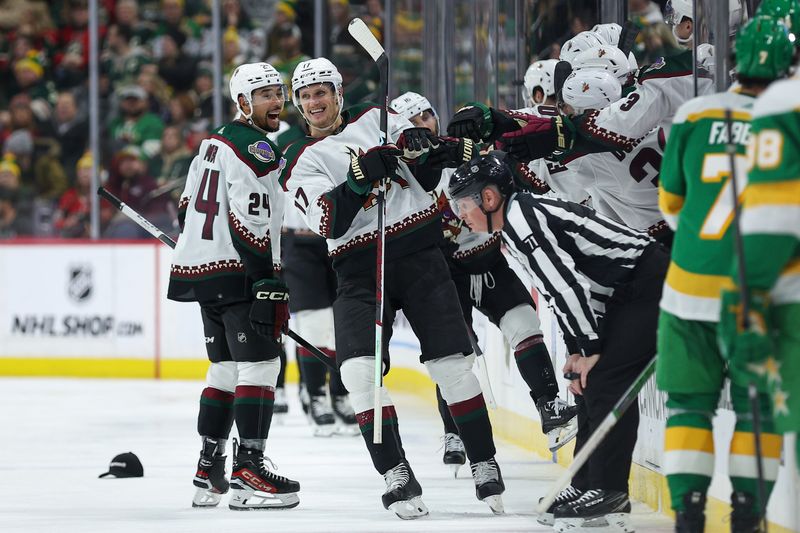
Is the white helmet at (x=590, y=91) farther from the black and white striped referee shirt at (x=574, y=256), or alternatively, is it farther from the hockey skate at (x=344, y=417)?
the hockey skate at (x=344, y=417)

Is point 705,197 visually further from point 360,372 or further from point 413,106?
point 413,106

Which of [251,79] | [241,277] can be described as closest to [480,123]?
[251,79]

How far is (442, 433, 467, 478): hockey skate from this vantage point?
4801 millimetres

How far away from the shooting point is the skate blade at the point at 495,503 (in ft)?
12.7

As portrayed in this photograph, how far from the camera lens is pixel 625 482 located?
3381mm

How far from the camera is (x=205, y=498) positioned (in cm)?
421

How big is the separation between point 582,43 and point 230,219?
1189 millimetres

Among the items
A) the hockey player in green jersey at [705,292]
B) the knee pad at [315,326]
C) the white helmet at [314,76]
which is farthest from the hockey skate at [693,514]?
the knee pad at [315,326]

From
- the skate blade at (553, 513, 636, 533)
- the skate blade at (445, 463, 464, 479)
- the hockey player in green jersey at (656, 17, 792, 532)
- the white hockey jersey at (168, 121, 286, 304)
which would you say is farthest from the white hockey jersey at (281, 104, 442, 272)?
the hockey player in green jersey at (656, 17, 792, 532)

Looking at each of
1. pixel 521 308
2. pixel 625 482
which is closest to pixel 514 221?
pixel 625 482

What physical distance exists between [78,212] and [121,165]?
0.44 metres

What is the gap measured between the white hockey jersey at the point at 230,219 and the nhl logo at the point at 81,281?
5.05 meters

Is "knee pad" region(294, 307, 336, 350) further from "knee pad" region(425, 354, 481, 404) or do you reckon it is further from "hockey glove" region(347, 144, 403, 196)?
"hockey glove" region(347, 144, 403, 196)

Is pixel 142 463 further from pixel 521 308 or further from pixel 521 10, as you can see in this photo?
pixel 521 10
